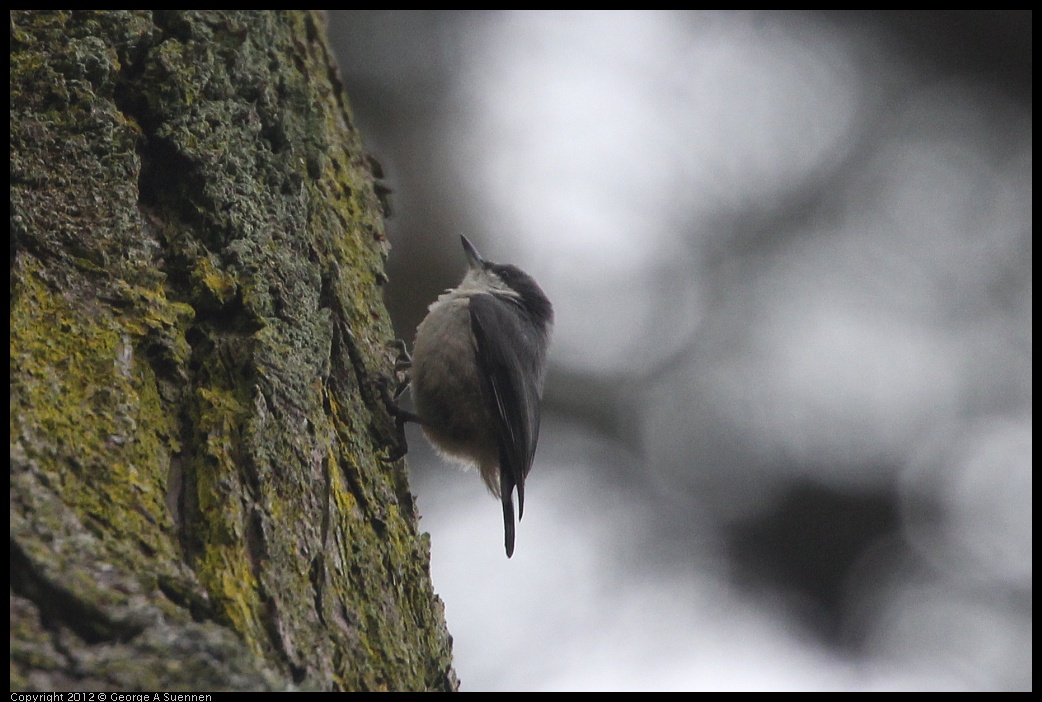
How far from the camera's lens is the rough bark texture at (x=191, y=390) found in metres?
1.37

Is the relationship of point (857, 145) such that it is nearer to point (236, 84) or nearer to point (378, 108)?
point (378, 108)

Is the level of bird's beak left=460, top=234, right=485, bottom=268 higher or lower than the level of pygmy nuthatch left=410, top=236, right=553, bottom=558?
higher

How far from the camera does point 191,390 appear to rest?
1.81 m

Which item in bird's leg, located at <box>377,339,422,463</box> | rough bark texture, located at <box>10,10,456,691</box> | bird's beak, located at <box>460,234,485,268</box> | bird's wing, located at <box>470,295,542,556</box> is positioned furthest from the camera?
bird's beak, located at <box>460,234,485,268</box>

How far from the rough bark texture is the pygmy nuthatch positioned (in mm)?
589

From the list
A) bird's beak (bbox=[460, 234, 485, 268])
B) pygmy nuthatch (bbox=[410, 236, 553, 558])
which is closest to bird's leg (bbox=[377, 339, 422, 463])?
pygmy nuthatch (bbox=[410, 236, 553, 558])

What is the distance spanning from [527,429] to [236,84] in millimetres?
1459

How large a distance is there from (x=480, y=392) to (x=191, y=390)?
1.52 m

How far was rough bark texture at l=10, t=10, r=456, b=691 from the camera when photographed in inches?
53.7

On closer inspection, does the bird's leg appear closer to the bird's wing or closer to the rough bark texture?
the rough bark texture

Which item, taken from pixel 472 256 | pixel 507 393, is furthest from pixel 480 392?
pixel 472 256

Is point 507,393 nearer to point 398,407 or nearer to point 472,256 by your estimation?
point 398,407

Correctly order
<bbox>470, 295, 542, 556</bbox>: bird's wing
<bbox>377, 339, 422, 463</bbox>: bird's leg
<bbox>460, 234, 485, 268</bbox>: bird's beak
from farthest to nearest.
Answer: <bbox>460, 234, 485, 268</bbox>: bird's beak < <bbox>470, 295, 542, 556</bbox>: bird's wing < <bbox>377, 339, 422, 463</bbox>: bird's leg

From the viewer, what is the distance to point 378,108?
4.82 metres
